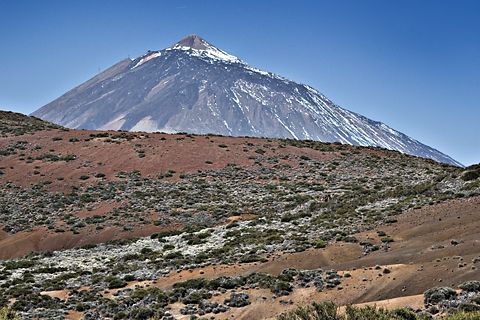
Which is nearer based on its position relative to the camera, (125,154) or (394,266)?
A: (394,266)

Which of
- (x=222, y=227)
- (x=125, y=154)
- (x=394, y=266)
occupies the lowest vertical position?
(x=394, y=266)

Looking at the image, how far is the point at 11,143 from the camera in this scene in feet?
219

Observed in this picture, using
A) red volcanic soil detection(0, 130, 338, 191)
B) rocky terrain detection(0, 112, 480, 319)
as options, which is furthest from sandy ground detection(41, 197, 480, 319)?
red volcanic soil detection(0, 130, 338, 191)

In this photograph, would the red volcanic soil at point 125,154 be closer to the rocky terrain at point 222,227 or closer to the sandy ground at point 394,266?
the rocky terrain at point 222,227

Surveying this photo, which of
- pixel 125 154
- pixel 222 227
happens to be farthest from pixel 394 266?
pixel 125 154

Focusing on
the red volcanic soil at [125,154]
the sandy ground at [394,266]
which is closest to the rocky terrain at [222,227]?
the sandy ground at [394,266]

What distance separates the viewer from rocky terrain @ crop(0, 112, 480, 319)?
22.4 m

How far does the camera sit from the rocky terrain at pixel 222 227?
881 inches

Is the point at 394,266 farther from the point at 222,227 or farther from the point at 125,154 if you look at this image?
the point at 125,154

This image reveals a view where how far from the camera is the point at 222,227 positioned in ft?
129

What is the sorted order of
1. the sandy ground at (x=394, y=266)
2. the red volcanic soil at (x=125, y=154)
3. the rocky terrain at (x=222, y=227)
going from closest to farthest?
the sandy ground at (x=394, y=266) < the rocky terrain at (x=222, y=227) < the red volcanic soil at (x=125, y=154)

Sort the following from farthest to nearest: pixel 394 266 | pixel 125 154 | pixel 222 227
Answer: pixel 125 154 → pixel 222 227 → pixel 394 266

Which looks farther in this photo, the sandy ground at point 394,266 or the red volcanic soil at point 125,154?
the red volcanic soil at point 125,154

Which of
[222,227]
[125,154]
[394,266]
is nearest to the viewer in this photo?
[394,266]
